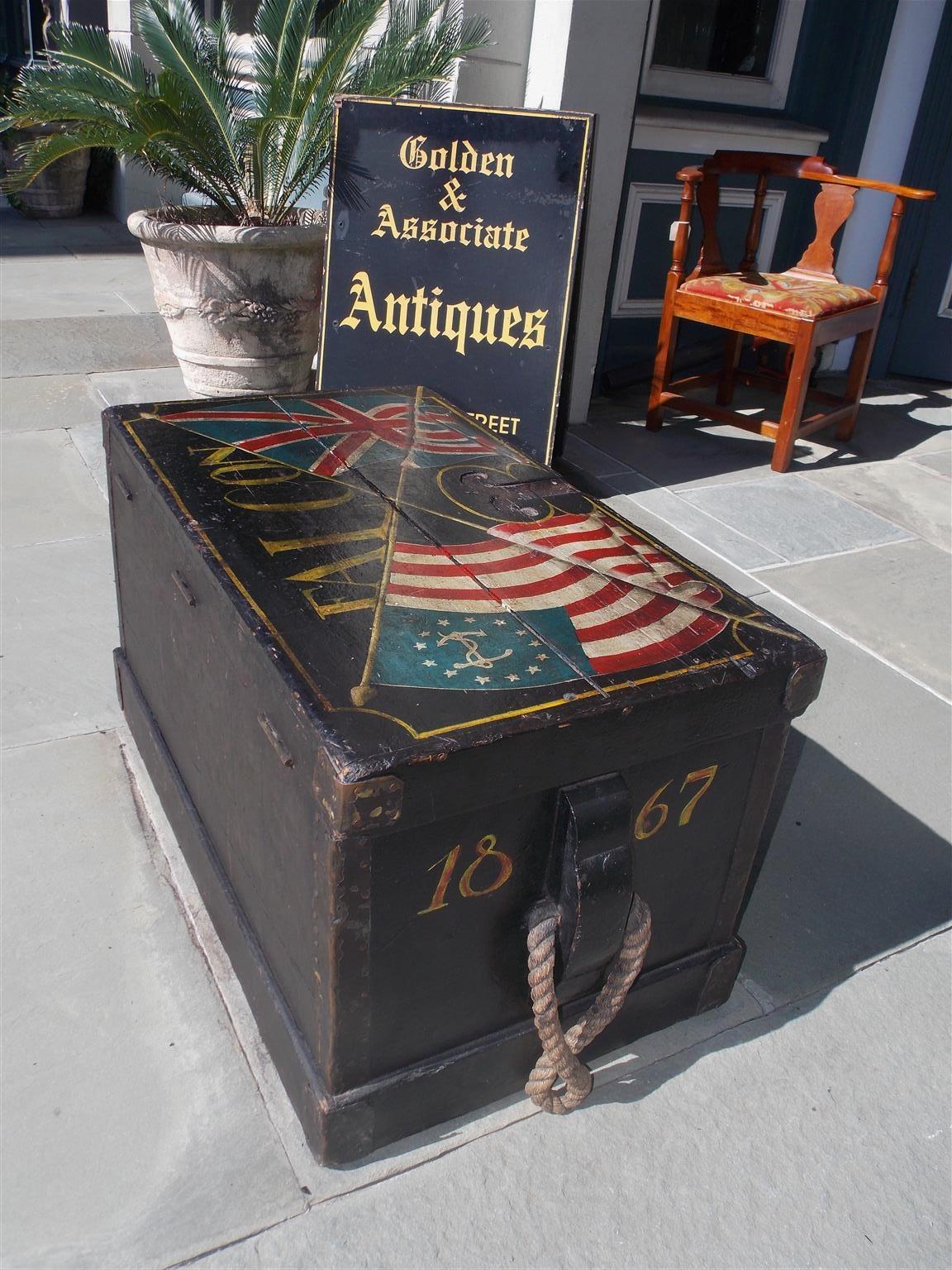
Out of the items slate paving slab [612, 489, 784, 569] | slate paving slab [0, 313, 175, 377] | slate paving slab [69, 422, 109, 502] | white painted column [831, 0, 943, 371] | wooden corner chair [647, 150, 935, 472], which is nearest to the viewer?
slate paving slab [612, 489, 784, 569]

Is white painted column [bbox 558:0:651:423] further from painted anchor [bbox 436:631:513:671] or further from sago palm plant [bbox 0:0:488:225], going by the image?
painted anchor [bbox 436:631:513:671]

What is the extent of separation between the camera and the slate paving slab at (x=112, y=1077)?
1.35m

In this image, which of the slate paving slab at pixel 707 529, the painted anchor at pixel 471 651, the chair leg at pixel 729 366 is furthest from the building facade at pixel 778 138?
the painted anchor at pixel 471 651

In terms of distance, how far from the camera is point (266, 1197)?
140 centimetres

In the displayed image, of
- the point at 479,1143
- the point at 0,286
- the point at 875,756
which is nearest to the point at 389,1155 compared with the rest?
the point at 479,1143

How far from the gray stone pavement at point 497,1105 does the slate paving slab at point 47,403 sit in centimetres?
133

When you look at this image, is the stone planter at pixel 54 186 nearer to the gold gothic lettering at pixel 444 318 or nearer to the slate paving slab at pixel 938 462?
the gold gothic lettering at pixel 444 318

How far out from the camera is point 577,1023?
152 cm

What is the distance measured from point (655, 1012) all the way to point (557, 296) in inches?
82.3

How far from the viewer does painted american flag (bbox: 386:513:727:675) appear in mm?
1435

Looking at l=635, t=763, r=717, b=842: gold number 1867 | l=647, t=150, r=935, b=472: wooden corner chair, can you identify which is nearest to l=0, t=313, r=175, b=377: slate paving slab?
l=647, t=150, r=935, b=472: wooden corner chair

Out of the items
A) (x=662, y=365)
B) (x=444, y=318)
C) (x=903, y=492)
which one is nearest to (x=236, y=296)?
(x=444, y=318)

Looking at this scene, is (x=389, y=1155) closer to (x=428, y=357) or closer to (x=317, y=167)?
(x=428, y=357)

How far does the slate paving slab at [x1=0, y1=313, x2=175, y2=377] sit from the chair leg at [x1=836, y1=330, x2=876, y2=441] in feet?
10.1
